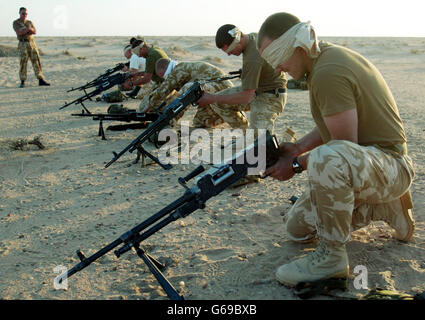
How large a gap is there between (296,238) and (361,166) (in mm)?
890

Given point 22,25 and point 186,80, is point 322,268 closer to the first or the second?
point 186,80

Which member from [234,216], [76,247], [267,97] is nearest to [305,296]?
[234,216]

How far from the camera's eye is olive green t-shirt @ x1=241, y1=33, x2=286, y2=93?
4594 millimetres

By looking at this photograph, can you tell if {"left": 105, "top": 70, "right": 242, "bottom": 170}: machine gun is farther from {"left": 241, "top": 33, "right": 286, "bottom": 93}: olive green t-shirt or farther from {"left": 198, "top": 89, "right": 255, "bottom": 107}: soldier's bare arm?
{"left": 241, "top": 33, "right": 286, "bottom": 93}: olive green t-shirt

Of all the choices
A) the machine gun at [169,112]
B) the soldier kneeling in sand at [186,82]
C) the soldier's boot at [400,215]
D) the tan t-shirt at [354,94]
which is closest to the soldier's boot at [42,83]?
the soldier kneeling in sand at [186,82]

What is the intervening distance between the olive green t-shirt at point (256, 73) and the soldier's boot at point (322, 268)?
257cm

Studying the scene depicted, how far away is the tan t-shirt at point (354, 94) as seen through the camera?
233 cm

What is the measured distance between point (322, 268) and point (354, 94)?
1.04 metres

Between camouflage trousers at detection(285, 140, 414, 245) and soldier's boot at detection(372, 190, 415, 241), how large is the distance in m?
0.20

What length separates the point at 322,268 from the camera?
8.03 feet

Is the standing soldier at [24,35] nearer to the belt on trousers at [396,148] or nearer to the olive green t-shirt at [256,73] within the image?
the olive green t-shirt at [256,73]

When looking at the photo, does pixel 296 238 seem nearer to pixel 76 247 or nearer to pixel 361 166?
pixel 361 166

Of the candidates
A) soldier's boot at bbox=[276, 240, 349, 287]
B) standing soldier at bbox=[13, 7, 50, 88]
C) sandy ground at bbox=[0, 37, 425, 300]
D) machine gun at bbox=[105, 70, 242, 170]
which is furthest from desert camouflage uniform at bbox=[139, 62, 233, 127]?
standing soldier at bbox=[13, 7, 50, 88]

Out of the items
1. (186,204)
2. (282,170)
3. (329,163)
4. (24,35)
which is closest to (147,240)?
(186,204)
